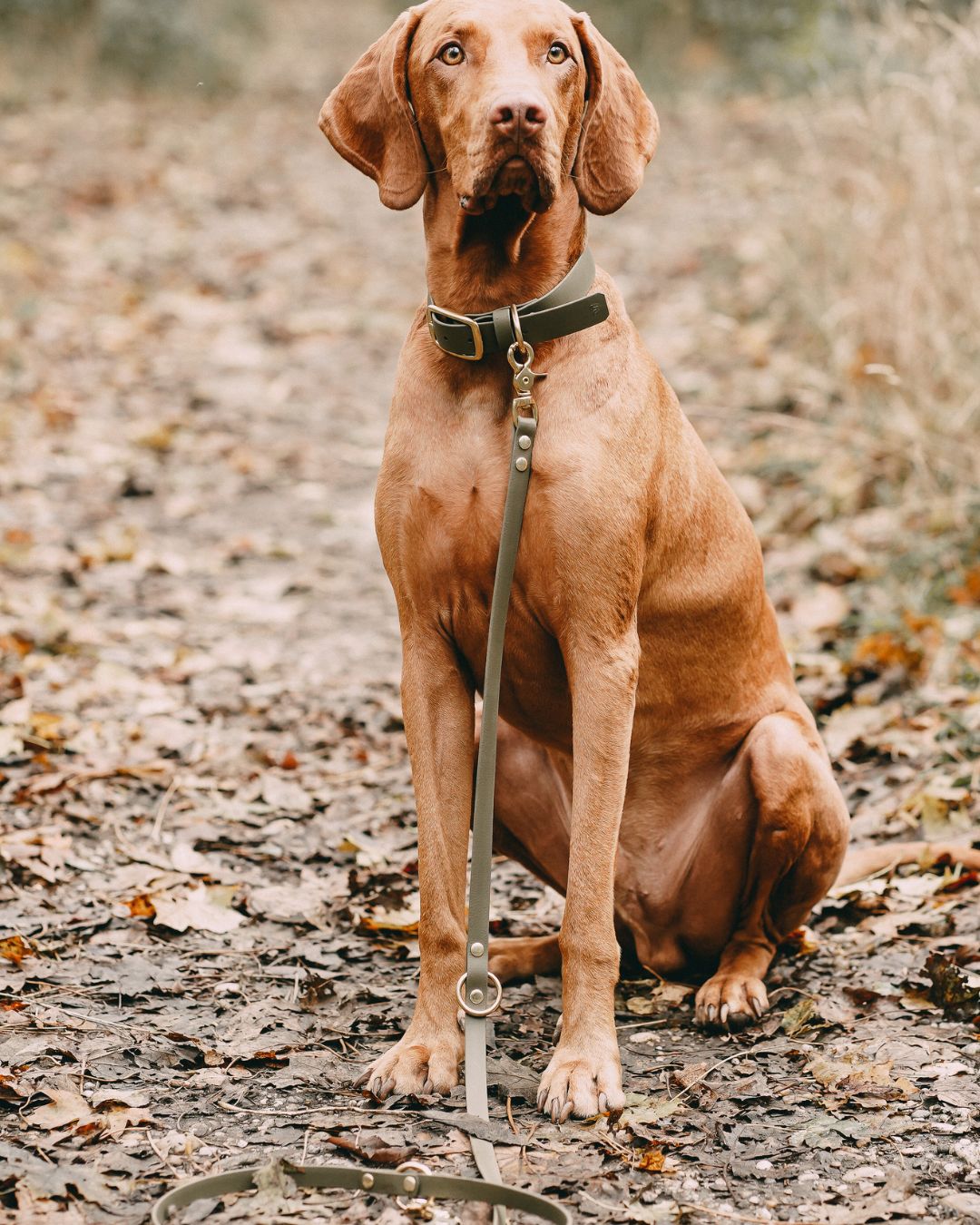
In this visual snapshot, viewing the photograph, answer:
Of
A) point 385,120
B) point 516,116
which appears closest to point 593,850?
point 516,116

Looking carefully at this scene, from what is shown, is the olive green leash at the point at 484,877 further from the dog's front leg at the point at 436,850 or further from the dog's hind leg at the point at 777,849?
the dog's hind leg at the point at 777,849

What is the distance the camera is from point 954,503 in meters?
5.98

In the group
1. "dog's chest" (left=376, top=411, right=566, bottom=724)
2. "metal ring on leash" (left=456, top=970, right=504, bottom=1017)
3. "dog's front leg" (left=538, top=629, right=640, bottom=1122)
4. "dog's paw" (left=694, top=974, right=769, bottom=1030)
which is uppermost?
"dog's chest" (left=376, top=411, right=566, bottom=724)

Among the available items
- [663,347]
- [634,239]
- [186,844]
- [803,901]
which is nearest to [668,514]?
[803,901]

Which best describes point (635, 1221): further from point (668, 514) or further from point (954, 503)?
point (954, 503)

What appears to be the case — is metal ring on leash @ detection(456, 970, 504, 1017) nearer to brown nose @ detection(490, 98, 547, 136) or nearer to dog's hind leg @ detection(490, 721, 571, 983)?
dog's hind leg @ detection(490, 721, 571, 983)

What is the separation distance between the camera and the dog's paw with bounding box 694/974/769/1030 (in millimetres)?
3336

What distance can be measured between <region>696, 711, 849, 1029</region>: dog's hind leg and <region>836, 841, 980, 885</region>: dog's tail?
38 centimetres

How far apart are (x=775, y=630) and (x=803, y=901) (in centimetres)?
72

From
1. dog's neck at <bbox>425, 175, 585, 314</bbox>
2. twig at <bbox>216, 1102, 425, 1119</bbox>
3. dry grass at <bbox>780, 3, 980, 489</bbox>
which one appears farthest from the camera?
dry grass at <bbox>780, 3, 980, 489</bbox>

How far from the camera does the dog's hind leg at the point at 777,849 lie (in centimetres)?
341

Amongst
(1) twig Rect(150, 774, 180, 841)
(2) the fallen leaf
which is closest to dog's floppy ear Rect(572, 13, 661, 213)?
(2) the fallen leaf

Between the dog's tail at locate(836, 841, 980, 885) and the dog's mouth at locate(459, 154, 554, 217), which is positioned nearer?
the dog's mouth at locate(459, 154, 554, 217)

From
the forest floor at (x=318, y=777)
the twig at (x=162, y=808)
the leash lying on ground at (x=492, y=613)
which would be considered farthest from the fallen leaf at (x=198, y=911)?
the leash lying on ground at (x=492, y=613)
